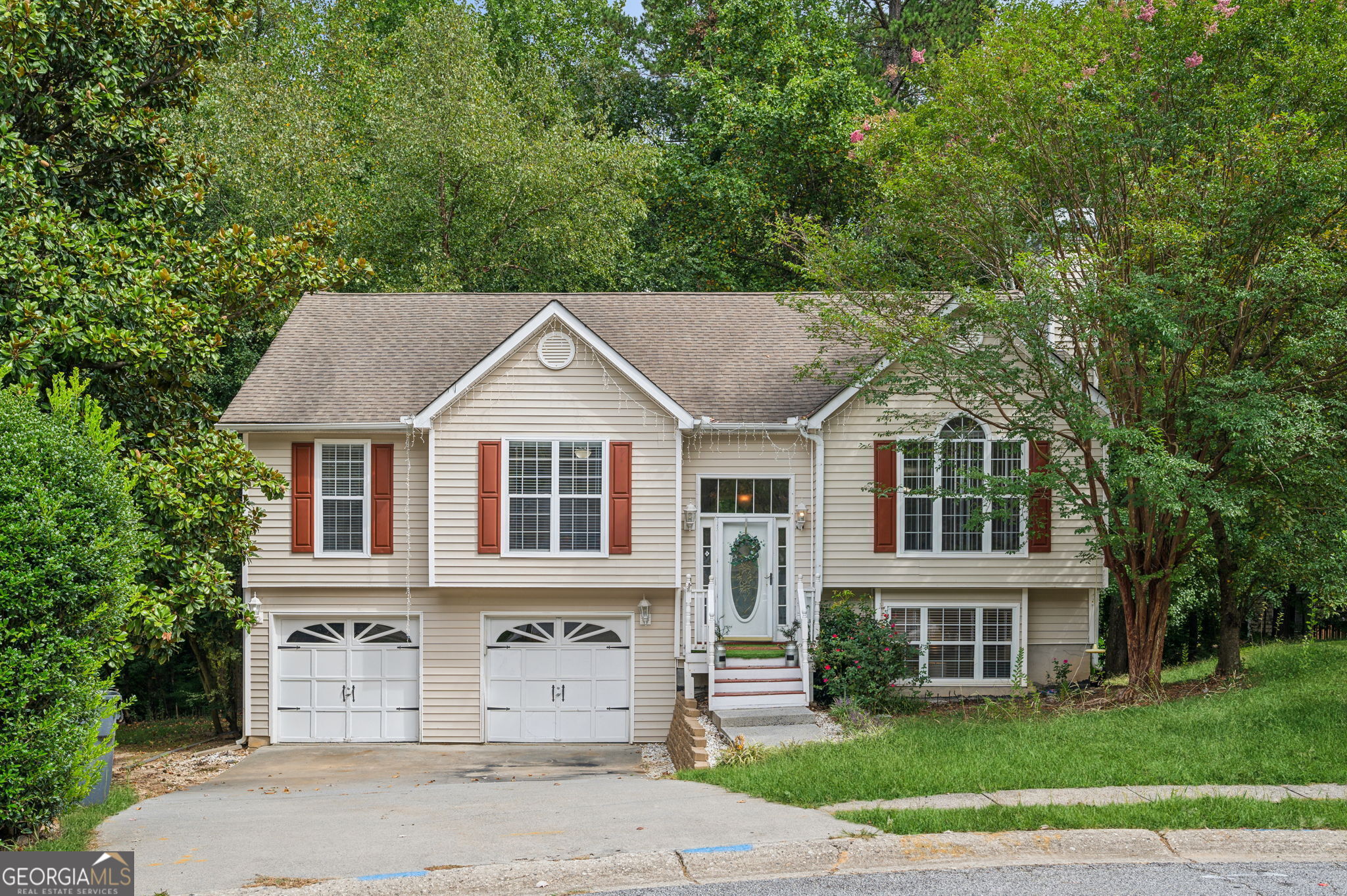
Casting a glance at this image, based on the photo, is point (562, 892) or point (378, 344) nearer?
point (562, 892)

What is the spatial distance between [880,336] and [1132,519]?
4.13 metres

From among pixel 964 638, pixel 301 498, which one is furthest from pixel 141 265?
pixel 964 638

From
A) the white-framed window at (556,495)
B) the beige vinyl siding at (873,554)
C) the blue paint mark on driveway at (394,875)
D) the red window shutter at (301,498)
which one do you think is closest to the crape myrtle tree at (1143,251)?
the beige vinyl siding at (873,554)

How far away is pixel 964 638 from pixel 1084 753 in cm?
703

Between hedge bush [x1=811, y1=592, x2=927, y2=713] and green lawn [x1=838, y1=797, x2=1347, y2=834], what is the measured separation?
21.5ft

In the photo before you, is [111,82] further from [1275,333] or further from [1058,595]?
[1058,595]

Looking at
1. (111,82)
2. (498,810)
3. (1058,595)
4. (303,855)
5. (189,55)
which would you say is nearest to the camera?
(303,855)

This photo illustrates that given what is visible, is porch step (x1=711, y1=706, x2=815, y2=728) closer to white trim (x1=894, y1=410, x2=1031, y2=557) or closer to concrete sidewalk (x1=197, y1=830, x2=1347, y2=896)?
white trim (x1=894, y1=410, x2=1031, y2=557)

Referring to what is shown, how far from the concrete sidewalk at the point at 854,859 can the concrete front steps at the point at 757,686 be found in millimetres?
7143

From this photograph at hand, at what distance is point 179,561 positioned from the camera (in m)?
12.1

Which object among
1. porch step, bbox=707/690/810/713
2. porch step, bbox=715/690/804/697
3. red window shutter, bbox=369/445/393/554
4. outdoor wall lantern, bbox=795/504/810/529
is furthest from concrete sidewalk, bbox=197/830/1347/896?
red window shutter, bbox=369/445/393/554

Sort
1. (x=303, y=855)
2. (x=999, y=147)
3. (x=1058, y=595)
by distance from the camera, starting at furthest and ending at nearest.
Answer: (x=1058, y=595)
(x=999, y=147)
(x=303, y=855)

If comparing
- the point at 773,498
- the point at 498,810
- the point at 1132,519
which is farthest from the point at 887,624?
the point at 498,810

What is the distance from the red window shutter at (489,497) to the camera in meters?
16.4
